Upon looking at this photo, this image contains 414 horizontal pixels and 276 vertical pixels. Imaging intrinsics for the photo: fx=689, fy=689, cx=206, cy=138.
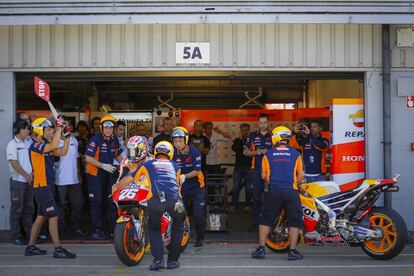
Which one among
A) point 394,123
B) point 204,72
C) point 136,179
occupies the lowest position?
point 136,179

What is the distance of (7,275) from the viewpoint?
827cm

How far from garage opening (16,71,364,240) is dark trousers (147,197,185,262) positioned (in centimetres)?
293

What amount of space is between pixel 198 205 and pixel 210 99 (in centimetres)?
879

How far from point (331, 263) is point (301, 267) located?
1.72ft

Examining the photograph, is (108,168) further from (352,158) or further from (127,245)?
(352,158)

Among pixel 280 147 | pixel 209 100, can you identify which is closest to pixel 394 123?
pixel 280 147

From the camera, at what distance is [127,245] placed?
842 cm

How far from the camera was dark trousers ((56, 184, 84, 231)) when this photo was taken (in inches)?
437

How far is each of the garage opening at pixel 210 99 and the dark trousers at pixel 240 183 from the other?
27cm

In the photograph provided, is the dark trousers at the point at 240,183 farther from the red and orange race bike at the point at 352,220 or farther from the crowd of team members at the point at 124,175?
the red and orange race bike at the point at 352,220

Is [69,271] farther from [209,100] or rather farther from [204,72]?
[209,100]

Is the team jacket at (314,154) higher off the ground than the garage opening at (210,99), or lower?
lower

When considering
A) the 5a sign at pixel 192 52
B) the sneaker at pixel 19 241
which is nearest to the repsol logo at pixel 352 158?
the 5a sign at pixel 192 52

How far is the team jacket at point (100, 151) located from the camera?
1098cm
